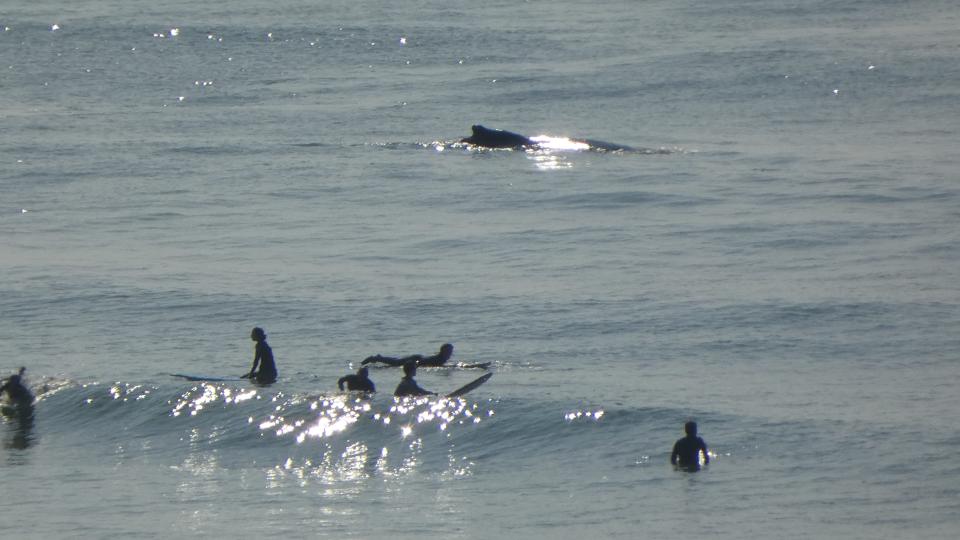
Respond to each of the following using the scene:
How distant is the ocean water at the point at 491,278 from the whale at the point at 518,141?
36.4 inches

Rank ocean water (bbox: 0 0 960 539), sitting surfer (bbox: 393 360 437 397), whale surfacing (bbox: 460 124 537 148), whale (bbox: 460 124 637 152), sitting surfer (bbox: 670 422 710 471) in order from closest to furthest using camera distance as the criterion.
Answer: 1. ocean water (bbox: 0 0 960 539)
2. sitting surfer (bbox: 670 422 710 471)
3. sitting surfer (bbox: 393 360 437 397)
4. whale (bbox: 460 124 637 152)
5. whale surfacing (bbox: 460 124 537 148)

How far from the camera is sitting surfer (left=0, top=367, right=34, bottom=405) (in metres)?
24.9

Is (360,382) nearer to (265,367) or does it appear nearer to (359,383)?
(359,383)

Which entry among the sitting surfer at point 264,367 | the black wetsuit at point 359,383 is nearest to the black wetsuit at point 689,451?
the black wetsuit at point 359,383

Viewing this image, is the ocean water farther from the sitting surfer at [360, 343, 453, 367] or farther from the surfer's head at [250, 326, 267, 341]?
the surfer's head at [250, 326, 267, 341]

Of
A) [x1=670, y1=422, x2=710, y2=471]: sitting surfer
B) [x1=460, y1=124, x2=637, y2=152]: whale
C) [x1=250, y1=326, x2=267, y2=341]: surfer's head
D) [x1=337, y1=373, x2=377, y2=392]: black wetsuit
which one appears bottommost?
[x1=670, y1=422, x2=710, y2=471]: sitting surfer

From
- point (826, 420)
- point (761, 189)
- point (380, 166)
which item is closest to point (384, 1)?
point (380, 166)

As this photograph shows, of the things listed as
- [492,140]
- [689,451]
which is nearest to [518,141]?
[492,140]

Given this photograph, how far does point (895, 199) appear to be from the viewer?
43469 millimetres

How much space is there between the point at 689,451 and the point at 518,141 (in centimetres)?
3440

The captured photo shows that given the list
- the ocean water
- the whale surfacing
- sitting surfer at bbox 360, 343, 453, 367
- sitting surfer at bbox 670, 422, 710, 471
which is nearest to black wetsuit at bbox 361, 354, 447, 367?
sitting surfer at bbox 360, 343, 453, 367

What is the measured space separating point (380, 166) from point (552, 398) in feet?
87.8

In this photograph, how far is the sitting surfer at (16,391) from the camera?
24891 mm

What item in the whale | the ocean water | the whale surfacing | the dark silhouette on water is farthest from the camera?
the whale surfacing
